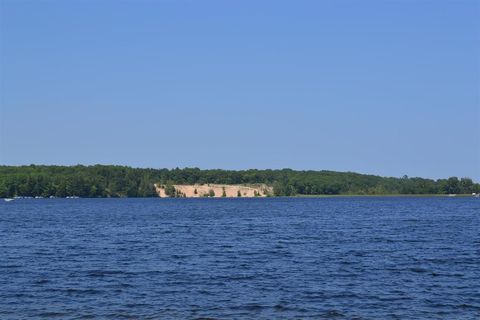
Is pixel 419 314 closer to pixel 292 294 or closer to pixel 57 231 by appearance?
pixel 292 294

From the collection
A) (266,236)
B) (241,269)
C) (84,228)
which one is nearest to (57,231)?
(84,228)

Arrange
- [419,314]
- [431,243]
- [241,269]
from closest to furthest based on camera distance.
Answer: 1. [419,314]
2. [241,269]
3. [431,243]

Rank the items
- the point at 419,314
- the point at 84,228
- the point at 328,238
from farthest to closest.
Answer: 1. the point at 84,228
2. the point at 328,238
3. the point at 419,314

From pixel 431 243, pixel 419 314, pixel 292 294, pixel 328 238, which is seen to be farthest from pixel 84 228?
pixel 419 314

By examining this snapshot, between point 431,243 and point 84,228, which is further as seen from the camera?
point 84,228

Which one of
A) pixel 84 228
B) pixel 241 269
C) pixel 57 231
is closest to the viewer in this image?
pixel 241 269

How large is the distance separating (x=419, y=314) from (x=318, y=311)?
4.29 m

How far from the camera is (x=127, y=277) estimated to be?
39531 millimetres

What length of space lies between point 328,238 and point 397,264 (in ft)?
71.1

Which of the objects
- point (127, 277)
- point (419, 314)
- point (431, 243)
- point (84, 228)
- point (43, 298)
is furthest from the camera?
point (84, 228)

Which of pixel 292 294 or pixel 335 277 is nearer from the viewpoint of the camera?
pixel 292 294

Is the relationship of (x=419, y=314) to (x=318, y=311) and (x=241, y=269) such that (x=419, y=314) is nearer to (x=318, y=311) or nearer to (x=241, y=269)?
(x=318, y=311)

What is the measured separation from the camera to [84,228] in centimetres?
8419

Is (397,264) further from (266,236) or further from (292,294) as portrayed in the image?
(266,236)
